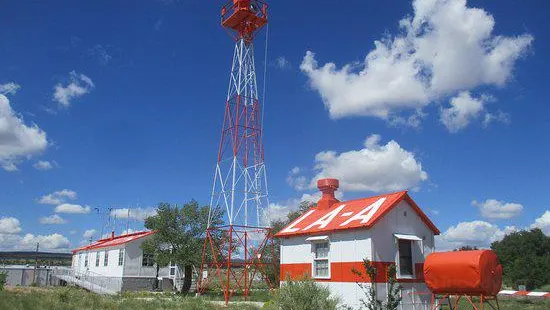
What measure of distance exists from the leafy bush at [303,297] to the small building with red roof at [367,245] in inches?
176

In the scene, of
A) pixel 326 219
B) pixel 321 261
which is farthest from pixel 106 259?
pixel 321 261

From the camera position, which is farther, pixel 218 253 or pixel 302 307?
pixel 218 253

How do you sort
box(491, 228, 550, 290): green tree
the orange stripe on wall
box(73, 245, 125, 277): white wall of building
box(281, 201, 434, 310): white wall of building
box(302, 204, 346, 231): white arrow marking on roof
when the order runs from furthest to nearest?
box(491, 228, 550, 290): green tree, box(73, 245, 125, 277): white wall of building, box(302, 204, 346, 231): white arrow marking on roof, box(281, 201, 434, 310): white wall of building, the orange stripe on wall

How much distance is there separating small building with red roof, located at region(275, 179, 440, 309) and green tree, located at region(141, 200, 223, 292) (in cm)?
1425

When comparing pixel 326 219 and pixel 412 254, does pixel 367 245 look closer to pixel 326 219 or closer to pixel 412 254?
pixel 412 254

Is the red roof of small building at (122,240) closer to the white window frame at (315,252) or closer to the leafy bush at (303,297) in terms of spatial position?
the white window frame at (315,252)

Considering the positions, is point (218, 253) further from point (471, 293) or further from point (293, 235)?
point (471, 293)

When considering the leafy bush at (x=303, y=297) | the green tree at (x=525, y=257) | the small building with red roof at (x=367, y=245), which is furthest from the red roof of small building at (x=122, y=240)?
the green tree at (x=525, y=257)

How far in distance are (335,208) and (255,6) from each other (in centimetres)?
1374

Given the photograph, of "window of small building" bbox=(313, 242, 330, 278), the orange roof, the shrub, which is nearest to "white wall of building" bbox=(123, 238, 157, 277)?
the shrub

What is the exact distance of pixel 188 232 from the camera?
38.0 m

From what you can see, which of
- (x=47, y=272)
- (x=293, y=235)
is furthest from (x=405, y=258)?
(x=47, y=272)

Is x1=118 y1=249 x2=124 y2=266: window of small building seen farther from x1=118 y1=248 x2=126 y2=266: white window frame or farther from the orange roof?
the orange roof

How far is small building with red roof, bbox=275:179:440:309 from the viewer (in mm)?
20875
